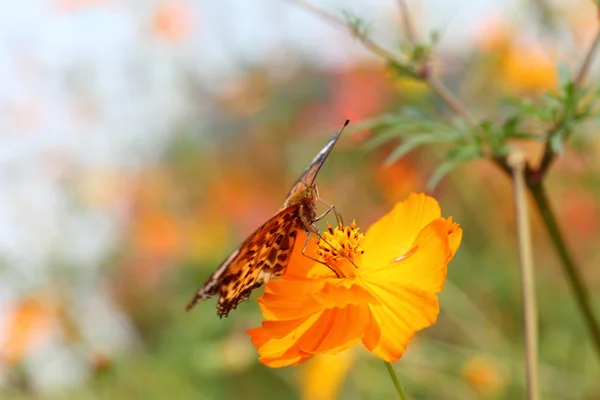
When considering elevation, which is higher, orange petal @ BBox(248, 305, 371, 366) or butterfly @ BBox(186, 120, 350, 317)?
butterfly @ BBox(186, 120, 350, 317)

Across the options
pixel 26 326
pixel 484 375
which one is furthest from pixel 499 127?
pixel 26 326

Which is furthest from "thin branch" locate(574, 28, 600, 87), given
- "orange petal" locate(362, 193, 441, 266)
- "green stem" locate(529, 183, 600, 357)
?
"orange petal" locate(362, 193, 441, 266)

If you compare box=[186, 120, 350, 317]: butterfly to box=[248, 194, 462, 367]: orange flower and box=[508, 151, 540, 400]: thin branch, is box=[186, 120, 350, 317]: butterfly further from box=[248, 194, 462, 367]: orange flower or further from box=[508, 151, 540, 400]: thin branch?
box=[508, 151, 540, 400]: thin branch

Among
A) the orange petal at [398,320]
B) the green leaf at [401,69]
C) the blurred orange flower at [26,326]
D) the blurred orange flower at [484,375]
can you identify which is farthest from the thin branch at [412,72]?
the blurred orange flower at [26,326]

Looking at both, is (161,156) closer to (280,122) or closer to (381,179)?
(280,122)

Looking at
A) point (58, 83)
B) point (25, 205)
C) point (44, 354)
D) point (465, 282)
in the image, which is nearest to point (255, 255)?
point (465, 282)

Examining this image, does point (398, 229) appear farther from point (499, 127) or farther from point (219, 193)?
point (219, 193)
